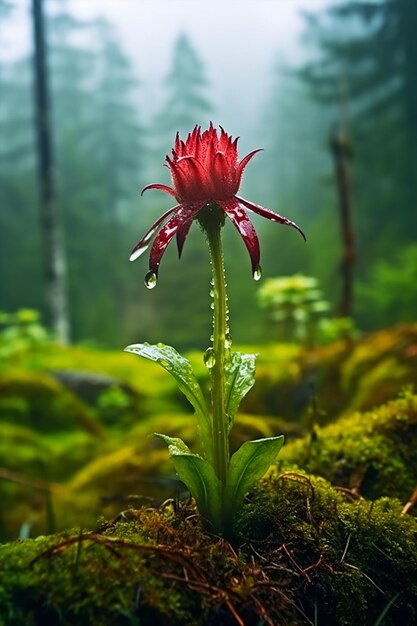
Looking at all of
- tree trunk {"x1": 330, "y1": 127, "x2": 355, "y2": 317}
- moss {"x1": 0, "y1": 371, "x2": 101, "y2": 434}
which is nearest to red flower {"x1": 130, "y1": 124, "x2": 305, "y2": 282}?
moss {"x1": 0, "y1": 371, "x2": 101, "y2": 434}

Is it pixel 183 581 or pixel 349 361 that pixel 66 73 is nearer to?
pixel 349 361

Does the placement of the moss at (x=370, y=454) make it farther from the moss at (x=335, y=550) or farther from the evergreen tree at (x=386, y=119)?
the evergreen tree at (x=386, y=119)

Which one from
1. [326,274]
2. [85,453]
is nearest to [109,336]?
[326,274]

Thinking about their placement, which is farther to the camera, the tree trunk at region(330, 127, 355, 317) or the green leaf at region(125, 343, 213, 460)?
the tree trunk at region(330, 127, 355, 317)

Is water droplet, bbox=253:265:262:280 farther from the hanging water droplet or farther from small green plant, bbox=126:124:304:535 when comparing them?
the hanging water droplet

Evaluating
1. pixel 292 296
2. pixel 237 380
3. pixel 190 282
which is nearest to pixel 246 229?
pixel 237 380

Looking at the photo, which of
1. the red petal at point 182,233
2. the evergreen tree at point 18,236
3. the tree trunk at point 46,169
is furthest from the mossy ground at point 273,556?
the evergreen tree at point 18,236
